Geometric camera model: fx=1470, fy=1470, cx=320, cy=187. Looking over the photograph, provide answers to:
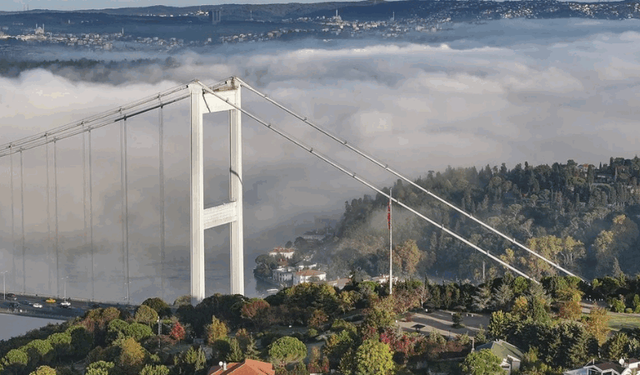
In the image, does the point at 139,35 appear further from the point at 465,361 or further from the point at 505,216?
the point at 465,361

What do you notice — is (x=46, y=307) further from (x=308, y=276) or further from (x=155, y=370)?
(x=308, y=276)

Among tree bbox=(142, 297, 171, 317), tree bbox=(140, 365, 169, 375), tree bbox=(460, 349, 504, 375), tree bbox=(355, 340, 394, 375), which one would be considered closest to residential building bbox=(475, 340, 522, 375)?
tree bbox=(460, 349, 504, 375)

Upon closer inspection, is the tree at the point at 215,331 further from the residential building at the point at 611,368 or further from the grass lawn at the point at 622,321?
the grass lawn at the point at 622,321

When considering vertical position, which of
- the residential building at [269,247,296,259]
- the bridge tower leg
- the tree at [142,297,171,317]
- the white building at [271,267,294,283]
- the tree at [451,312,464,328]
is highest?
the bridge tower leg

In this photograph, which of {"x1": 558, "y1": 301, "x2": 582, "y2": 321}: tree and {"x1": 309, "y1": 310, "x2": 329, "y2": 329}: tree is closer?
{"x1": 558, "y1": 301, "x2": 582, "y2": 321}: tree

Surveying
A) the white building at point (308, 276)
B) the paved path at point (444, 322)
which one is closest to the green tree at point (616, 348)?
the paved path at point (444, 322)

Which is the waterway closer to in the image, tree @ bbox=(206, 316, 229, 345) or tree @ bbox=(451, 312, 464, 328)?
tree @ bbox=(206, 316, 229, 345)

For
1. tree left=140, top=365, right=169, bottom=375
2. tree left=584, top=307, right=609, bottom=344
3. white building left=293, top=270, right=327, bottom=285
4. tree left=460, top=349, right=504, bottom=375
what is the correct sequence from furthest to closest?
white building left=293, top=270, right=327, bottom=285, tree left=584, top=307, right=609, bottom=344, tree left=140, top=365, right=169, bottom=375, tree left=460, top=349, right=504, bottom=375
